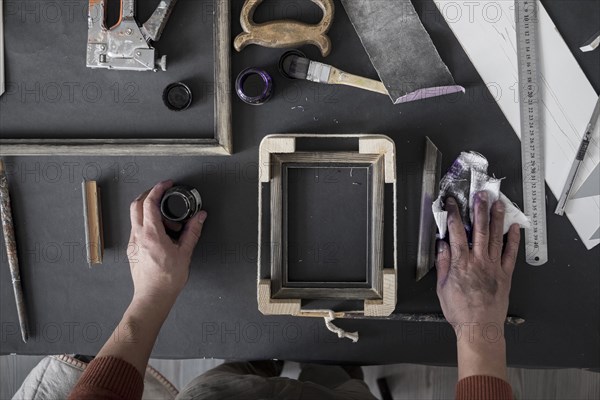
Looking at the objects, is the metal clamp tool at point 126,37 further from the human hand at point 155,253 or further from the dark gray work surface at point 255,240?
the human hand at point 155,253

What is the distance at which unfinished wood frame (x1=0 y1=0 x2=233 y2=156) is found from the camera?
3.59 feet

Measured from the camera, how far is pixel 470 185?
1.10 meters

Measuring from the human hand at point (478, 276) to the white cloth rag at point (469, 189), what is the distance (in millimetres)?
15

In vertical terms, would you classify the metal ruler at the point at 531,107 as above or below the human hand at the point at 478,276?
above

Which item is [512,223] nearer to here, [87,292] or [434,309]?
[434,309]

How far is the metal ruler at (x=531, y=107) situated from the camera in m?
1.12

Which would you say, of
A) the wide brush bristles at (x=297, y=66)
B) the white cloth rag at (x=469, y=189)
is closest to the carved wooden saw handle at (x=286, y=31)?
the wide brush bristles at (x=297, y=66)

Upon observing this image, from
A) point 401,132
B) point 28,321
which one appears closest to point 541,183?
point 401,132

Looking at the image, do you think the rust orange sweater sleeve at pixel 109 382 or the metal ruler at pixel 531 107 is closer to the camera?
the rust orange sweater sleeve at pixel 109 382

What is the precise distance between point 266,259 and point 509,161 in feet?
1.91

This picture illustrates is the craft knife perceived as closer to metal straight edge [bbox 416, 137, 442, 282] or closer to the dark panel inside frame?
metal straight edge [bbox 416, 137, 442, 282]

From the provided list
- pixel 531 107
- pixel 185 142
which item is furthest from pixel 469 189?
pixel 185 142

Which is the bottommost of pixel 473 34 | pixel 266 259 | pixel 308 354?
pixel 308 354

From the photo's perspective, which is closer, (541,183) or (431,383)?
(541,183)
